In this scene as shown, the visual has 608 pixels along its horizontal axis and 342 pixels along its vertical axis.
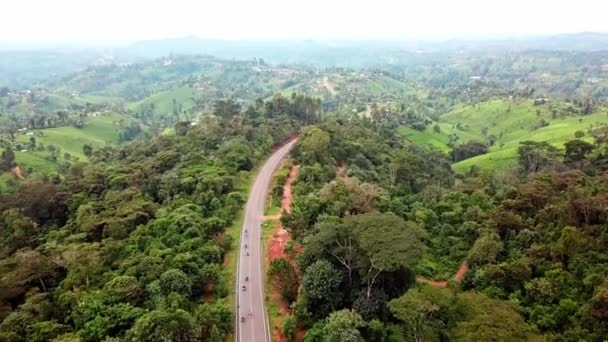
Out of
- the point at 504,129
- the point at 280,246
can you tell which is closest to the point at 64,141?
the point at 280,246

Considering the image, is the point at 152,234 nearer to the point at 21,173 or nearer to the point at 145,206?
the point at 145,206

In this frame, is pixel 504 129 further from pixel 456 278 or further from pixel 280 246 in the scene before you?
pixel 280 246

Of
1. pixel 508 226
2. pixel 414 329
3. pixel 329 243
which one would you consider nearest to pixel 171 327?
pixel 329 243

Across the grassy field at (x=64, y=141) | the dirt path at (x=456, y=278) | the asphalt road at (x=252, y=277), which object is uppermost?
the asphalt road at (x=252, y=277)

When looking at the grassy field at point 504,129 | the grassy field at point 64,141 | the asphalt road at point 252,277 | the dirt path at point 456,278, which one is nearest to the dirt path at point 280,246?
the asphalt road at point 252,277

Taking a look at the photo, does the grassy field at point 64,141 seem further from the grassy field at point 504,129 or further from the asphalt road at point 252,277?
the grassy field at point 504,129
